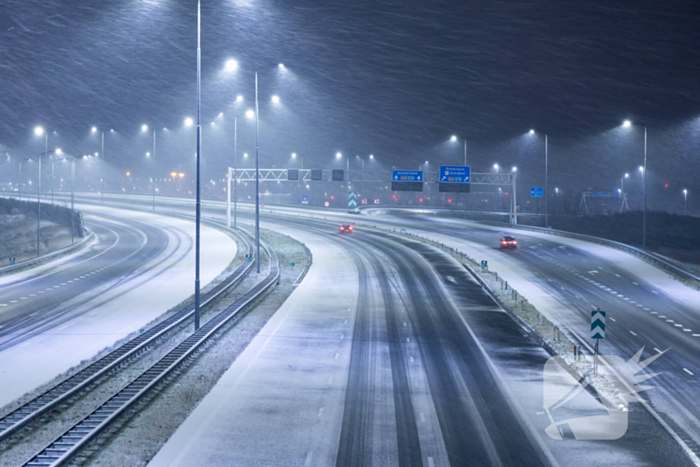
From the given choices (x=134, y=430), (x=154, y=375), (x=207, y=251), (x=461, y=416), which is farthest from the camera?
(x=207, y=251)

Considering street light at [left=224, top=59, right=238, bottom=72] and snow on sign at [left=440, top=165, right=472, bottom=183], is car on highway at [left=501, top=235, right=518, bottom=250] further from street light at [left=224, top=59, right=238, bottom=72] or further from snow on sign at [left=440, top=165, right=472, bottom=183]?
street light at [left=224, top=59, right=238, bottom=72]

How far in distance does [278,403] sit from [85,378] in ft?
21.5

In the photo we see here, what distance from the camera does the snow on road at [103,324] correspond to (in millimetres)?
20984

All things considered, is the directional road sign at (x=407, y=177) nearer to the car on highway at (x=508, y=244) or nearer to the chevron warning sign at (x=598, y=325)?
the car on highway at (x=508, y=244)

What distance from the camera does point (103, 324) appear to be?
96.2 ft

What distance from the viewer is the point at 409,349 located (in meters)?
24.2

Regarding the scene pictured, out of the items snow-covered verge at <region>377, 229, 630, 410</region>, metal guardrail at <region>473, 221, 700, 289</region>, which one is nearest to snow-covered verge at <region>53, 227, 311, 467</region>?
snow-covered verge at <region>377, 229, 630, 410</region>

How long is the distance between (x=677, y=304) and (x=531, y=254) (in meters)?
23.2

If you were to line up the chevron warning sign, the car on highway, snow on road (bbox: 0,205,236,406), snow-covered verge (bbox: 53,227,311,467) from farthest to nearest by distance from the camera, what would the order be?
1. the car on highway
2. the chevron warning sign
3. snow on road (bbox: 0,205,236,406)
4. snow-covered verge (bbox: 53,227,311,467)

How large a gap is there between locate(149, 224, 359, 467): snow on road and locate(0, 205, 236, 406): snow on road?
6.19 metres

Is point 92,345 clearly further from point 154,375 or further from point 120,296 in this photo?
point 120,296

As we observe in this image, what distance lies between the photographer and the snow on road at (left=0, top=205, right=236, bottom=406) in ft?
68.8

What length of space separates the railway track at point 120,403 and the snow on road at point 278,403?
1782mm

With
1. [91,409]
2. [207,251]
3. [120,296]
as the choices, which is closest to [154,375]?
[91,409]
